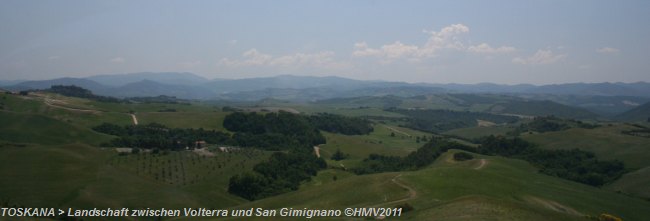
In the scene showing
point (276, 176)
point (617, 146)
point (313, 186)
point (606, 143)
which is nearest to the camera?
point (313, 186)

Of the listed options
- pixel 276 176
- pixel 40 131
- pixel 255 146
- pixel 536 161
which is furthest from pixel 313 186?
pixel 40 131

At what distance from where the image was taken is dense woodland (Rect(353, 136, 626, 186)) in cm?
13125

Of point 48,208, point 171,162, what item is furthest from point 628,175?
point 48,208

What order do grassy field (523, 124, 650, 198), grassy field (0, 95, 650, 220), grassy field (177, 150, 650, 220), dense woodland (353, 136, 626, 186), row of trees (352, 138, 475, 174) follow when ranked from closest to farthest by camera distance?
grassy field (0, 95, 650, 220)
grassy field (177, 150, 650, 220)
grassy field (523, 124, 650, 198)
dense woodland (353, 136, 626, 186)
row of trees (352, 138, 475, 174)

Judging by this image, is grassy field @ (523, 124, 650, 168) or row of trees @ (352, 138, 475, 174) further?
row of trees @ (352, 138, 475, 174)

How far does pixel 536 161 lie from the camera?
156 meters

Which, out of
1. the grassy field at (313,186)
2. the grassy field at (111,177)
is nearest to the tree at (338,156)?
the grassy field at (313,186)

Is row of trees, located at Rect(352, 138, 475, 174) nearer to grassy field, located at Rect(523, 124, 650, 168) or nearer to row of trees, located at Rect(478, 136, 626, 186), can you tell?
row of trees, located at Rect(478, 136, 626, 186)

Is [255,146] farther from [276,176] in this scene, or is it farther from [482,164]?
[482,164]

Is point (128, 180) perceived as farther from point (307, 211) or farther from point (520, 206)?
point (520, 206)

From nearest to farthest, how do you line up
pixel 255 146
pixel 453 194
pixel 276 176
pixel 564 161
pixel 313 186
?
pixel 453 194 → pixel 313 186 → pixel 276 176 → pixel 564 161 → pixel 255 146

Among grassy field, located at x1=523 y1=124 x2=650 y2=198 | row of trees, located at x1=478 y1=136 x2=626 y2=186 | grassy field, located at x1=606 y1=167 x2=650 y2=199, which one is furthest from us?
row of trees, located at x1=478 y1=136 x2=626 y2=186

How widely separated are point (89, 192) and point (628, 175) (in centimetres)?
12403

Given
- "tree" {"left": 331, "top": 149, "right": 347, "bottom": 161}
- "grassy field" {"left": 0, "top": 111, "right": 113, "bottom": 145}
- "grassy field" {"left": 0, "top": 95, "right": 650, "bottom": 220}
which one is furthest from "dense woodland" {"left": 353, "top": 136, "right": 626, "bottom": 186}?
"grassy field" {"left": 0, "top": 111, "right": 113, "bottom": 145}
